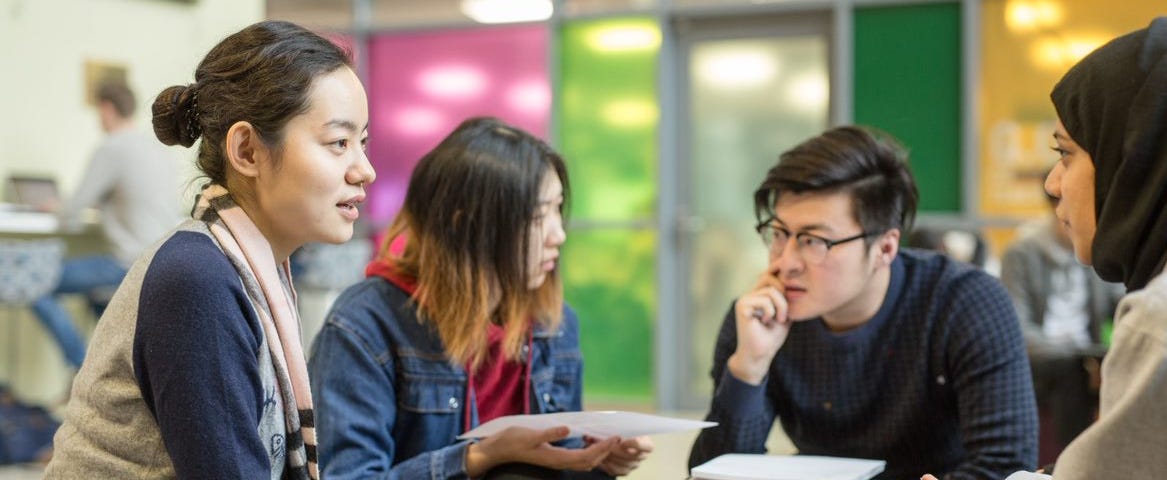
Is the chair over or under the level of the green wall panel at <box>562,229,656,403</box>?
over

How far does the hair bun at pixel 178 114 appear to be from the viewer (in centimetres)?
155

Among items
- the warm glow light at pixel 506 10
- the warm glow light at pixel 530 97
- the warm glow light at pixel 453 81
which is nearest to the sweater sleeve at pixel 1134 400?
the warm glow light at pixel 530 97

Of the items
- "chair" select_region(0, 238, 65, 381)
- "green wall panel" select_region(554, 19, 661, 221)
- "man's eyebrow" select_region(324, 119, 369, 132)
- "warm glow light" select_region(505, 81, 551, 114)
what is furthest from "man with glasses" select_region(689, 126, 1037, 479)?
"warm glow light" select_region(505, 81, 551, 114)

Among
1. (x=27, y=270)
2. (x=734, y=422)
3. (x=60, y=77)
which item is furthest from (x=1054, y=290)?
(x=60, y=77)

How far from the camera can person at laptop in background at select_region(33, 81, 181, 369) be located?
219 inches

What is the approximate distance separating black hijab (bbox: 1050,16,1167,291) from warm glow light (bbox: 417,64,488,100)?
638 cm

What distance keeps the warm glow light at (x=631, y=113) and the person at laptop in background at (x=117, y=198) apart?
273cm

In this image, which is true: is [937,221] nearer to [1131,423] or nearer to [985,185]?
[985,185]

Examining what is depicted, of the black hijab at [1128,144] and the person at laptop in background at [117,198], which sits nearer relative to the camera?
the black hijab at [1128,144]

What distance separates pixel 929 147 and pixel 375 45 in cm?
357

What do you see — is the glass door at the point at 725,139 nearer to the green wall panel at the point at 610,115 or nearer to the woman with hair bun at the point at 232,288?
the green wall panel at the point at 610,115

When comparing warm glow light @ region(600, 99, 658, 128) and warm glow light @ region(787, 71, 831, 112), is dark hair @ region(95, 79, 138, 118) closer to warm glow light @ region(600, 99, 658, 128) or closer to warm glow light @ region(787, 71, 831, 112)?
warm glow light @ region(600, 99, 658, 128)

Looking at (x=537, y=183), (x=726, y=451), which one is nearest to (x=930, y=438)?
(x=726, y=451)

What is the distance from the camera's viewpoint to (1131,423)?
3.76 feet
